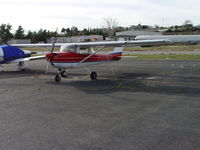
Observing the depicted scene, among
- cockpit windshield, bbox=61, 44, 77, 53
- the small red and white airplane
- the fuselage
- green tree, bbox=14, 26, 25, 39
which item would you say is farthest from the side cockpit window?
green tree, bbox=14, 26, 25, 39

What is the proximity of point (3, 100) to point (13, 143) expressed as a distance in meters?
4.31

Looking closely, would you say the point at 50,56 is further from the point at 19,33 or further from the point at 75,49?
the point at 19,33

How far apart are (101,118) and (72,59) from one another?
23.0 ft

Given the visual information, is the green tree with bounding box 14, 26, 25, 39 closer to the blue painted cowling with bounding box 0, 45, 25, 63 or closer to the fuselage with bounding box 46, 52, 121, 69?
the blue painted cowling with bounding box 0, 45, 25, 63

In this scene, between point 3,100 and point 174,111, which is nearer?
point 174,111

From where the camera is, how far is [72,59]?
1308 cm

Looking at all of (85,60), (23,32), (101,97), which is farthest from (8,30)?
(101,97)

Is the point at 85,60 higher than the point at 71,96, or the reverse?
the point at 85,60

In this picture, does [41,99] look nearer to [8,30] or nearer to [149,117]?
[149,117]

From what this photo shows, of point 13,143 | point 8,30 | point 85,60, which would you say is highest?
point 8,30

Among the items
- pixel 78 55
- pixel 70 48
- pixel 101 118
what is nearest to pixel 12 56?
pixel 70 48

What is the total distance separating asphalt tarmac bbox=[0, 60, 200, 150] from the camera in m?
4.91

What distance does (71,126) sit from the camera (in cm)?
594

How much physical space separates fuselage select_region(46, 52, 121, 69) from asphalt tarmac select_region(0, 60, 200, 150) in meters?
2.16
